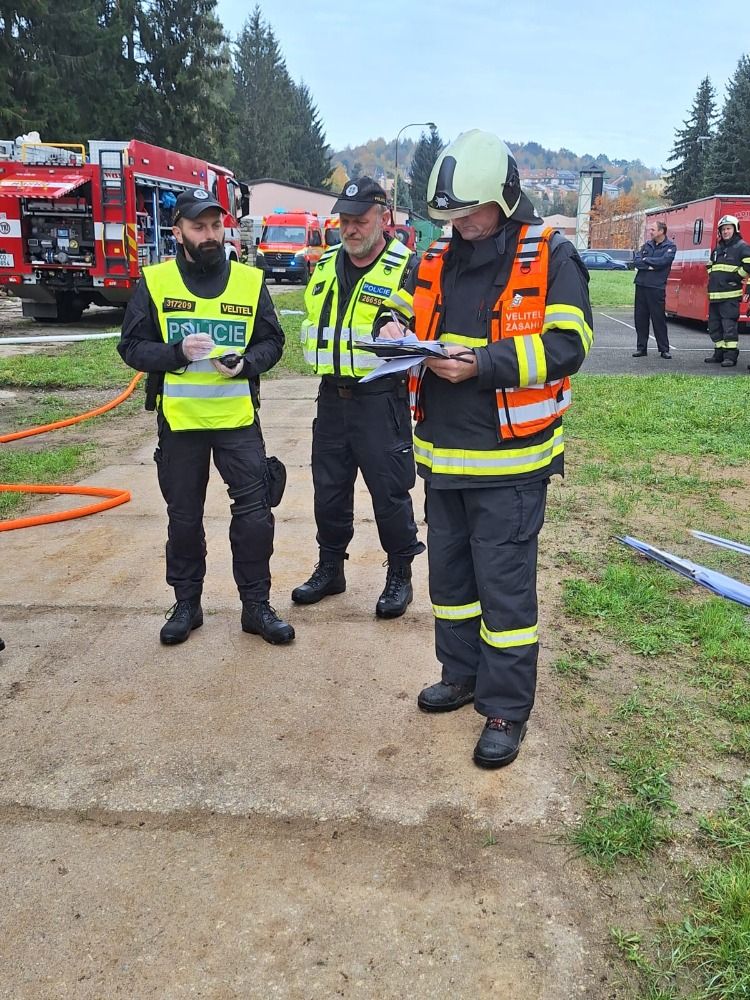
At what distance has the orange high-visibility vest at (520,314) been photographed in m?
2.69

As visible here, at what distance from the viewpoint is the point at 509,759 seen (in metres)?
2.84

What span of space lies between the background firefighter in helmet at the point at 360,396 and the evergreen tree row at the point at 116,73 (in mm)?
29182

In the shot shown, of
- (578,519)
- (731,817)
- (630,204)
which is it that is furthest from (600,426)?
(630,204)

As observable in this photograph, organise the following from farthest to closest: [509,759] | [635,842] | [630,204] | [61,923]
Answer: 1. [630,204]
2. [509,759]
3. [635,842]
4. [61,923]

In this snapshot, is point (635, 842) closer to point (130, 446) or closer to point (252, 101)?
point (130, 446)

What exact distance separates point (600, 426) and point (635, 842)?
18.9ft

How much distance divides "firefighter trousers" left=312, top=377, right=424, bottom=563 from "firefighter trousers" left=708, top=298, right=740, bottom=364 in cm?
909

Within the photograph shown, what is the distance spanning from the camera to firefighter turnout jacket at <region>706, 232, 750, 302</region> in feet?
37.8

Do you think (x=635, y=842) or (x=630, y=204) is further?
(x=630, y=204)

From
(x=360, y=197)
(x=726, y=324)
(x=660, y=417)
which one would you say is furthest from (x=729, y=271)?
(x=360, y=197)

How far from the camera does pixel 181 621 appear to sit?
12.5ft

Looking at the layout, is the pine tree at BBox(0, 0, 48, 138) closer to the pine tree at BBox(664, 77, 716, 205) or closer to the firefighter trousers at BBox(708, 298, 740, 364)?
the firefighter trousers at BBox(708, 298, 740, 364)

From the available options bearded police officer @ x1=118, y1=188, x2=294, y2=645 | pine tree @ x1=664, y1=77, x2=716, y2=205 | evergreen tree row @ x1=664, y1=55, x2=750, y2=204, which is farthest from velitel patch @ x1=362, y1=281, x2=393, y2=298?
pine tree @ x1=664, y1=77, x2=716, y2=205

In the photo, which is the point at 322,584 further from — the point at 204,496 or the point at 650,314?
the point at 650,314
